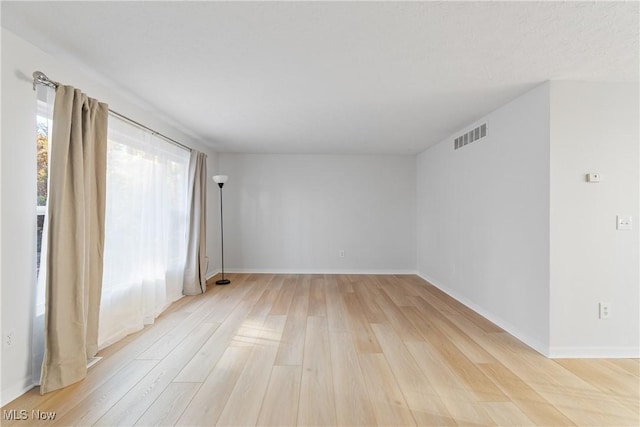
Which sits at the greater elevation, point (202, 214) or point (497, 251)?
point (202, 214)

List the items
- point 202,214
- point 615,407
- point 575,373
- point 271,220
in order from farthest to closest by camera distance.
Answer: point 271,220 → point 202,214 → point 575,373 → point 615,407

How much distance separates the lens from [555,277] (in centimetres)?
253

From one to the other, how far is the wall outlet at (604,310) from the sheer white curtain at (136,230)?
4.26 meters

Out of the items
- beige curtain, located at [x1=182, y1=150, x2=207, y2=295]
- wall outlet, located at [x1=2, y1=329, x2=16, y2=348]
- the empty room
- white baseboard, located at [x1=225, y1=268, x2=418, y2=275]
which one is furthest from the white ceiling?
white baseboard, located at [x1=225, y1=268, x2=418, y2=275]

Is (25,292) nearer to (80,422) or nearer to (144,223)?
(80,422)

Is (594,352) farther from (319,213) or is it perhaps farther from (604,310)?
(319,213)

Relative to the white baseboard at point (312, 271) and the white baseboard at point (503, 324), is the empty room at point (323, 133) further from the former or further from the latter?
the white baseboard at point (312, 271)

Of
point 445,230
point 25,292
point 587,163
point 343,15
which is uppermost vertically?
point 343,15

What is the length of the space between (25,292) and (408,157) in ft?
18.7

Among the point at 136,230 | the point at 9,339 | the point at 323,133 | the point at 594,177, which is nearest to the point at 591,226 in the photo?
the point at 594,177

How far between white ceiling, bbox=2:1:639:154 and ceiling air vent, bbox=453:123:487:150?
0.28 m

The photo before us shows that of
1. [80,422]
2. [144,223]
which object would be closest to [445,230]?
[144,223]

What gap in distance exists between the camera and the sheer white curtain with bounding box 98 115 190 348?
9.02 feet

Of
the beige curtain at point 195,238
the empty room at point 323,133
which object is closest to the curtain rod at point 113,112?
the empty room at point 323,133
